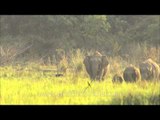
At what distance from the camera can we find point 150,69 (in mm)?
8000

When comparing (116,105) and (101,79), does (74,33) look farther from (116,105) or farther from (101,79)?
(116,105)

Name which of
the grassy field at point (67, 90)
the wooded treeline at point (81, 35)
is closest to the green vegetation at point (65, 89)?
the grassy field at point (67, 90)

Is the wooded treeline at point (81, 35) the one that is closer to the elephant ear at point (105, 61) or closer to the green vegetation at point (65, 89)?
the elephant ear at point (105, 61)

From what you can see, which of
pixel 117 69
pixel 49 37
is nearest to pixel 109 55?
pixel 117 69

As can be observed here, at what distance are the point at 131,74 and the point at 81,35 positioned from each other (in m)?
1.10

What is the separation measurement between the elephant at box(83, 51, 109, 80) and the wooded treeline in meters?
0.14

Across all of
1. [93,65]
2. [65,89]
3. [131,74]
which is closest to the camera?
[65,89]

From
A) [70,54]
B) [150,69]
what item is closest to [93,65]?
[70,54]

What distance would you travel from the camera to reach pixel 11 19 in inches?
302

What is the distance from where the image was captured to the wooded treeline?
7.85 meters

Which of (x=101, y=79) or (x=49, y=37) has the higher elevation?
(x=49, y=37)

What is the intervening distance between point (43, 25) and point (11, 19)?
594mm

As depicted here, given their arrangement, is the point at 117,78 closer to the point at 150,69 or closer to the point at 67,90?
the point at 150,69
